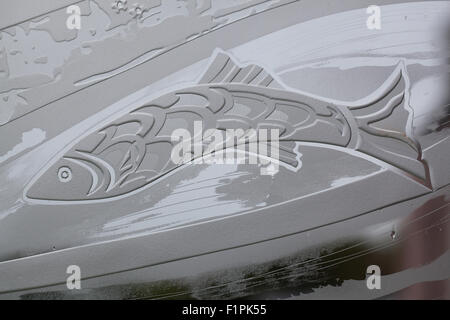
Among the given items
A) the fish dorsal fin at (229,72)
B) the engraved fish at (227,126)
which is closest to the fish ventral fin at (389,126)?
the engraved fish at (227,126)

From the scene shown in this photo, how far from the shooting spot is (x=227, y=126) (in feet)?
5.51

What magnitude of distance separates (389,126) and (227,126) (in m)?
0.67

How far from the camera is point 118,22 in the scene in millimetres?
1683

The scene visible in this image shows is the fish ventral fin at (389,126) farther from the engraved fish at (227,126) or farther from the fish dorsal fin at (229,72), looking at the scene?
the fish dorsal fin at (229,72)

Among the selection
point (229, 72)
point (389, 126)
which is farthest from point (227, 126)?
point (389, 126)

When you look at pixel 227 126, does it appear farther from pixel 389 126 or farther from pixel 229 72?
pixel 389 126

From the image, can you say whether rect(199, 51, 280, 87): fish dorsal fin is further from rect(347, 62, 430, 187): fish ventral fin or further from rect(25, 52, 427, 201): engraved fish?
rect(347, 62, 430, 187): fish ventral fin

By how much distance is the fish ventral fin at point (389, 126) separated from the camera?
1664mm

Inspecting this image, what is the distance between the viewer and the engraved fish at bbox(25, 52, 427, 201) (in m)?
1.67

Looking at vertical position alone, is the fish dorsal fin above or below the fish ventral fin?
above

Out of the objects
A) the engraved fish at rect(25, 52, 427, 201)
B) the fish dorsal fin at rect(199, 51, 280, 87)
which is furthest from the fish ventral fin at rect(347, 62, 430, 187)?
the fish dorsal fin at rect(199, 51, 280, 87)

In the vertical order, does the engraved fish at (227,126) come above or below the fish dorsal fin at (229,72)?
below

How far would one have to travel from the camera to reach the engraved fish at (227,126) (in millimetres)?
1666
